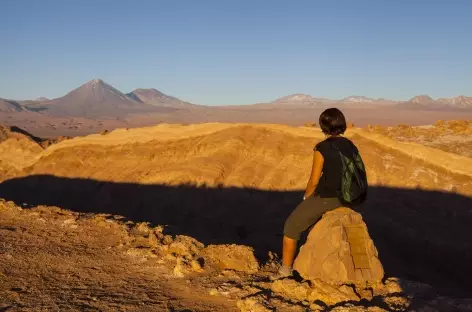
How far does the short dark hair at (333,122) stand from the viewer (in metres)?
4.26

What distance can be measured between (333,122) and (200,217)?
1005cm

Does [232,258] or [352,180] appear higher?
[352,180]

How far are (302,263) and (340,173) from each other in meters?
1.10

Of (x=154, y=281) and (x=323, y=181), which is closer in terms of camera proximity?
(x=323, y=181)

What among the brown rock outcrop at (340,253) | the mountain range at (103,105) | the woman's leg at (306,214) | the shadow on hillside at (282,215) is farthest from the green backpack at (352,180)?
the mountain range at (103,105)

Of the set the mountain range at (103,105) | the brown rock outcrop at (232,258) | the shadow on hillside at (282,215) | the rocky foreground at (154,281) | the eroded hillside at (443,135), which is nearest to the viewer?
the rocky foreground at (154,281)

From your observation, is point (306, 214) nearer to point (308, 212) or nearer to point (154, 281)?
point (308, 212)

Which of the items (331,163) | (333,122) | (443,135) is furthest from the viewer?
(443,135)

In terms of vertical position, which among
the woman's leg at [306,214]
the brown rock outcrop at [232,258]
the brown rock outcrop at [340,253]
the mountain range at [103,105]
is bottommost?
the brown rock outcrop at [232,258]

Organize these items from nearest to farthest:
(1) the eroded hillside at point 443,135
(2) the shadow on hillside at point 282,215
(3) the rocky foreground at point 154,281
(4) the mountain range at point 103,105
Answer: (3) the rocky foreground at point 154,281, (2) the shadow on hillside at point 282,215, (1) the eroded hillside at point 443,135, (4) the mountain range at point 103,105

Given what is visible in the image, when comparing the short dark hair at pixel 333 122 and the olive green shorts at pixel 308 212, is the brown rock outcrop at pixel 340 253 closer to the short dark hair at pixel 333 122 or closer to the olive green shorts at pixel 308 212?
the olive green shorts at pixel 308 212

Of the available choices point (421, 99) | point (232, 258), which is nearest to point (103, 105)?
point (421, 99)

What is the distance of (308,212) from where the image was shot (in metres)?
4.36

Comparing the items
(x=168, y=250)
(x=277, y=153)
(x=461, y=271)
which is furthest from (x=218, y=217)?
(x=168, y=250)
